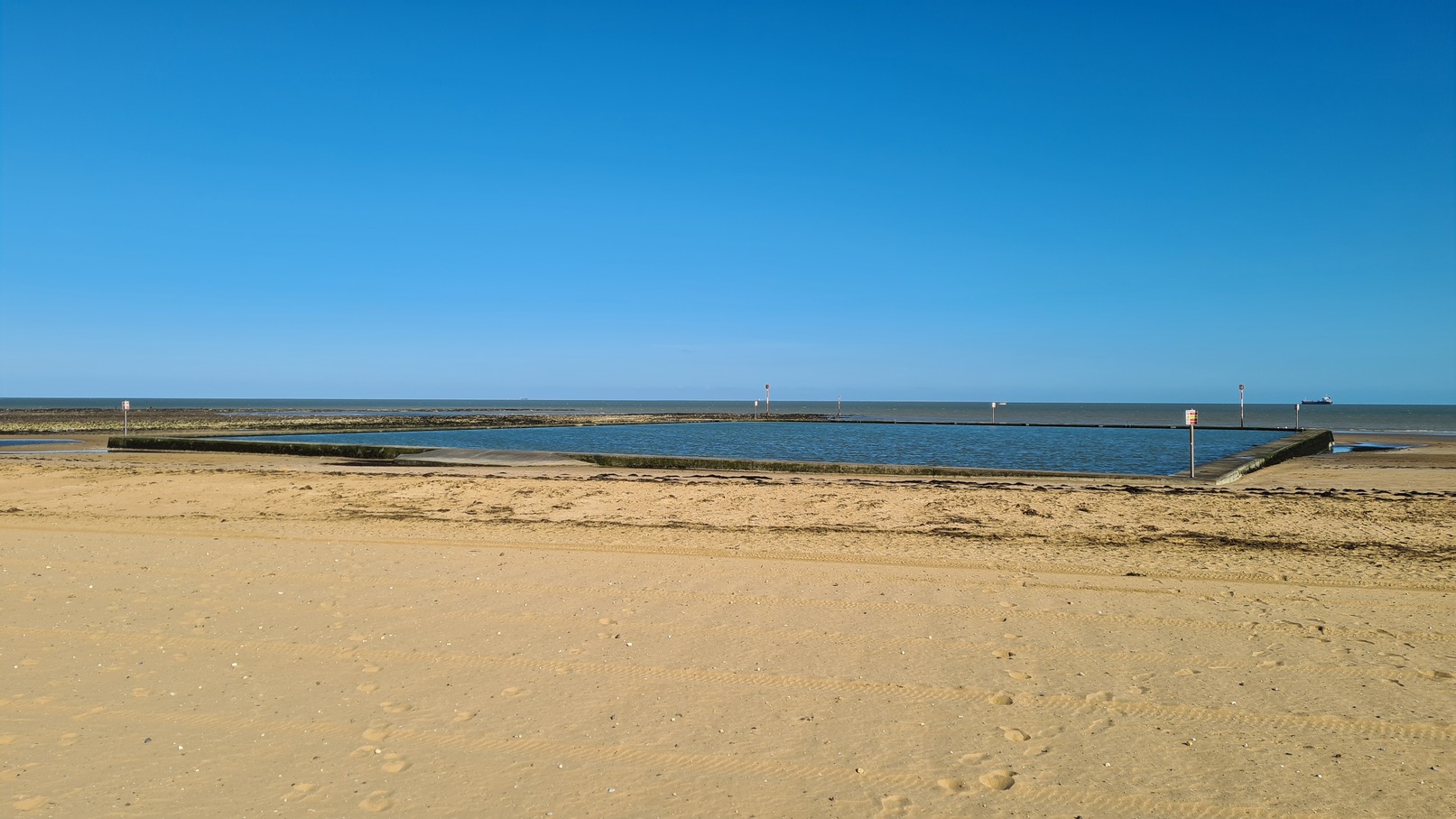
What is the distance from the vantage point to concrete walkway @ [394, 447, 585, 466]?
2355cm

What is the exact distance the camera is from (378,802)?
3861 mm

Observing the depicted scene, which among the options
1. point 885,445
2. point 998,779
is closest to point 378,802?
point 998,779

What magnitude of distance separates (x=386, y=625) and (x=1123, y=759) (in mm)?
5409

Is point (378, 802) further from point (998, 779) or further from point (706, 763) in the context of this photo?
point (998, 779)

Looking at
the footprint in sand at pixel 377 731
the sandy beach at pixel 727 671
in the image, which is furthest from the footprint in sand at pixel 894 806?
the footprint in sand at pixel 377 731

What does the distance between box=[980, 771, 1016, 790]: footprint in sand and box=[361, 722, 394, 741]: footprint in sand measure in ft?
10.5

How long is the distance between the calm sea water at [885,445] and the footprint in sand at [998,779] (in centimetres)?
2145

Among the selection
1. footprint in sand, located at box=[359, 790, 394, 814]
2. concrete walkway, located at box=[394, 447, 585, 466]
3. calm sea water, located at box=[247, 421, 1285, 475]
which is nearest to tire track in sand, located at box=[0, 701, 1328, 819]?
footprint in sand, located at box=[359, 790, 394, 814]

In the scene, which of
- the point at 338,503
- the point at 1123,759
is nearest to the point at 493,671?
the point at 1123,759

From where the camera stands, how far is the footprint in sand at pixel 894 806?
382 centimetres

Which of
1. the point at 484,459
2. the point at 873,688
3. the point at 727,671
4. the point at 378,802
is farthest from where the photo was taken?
the point at 484,459

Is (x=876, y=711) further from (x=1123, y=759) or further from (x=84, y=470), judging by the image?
(x=84, y=470)

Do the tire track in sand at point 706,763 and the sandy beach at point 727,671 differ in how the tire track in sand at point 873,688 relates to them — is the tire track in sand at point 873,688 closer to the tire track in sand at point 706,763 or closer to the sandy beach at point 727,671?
the sandy beach at point 727,671

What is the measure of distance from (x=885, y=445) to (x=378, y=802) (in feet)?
122
